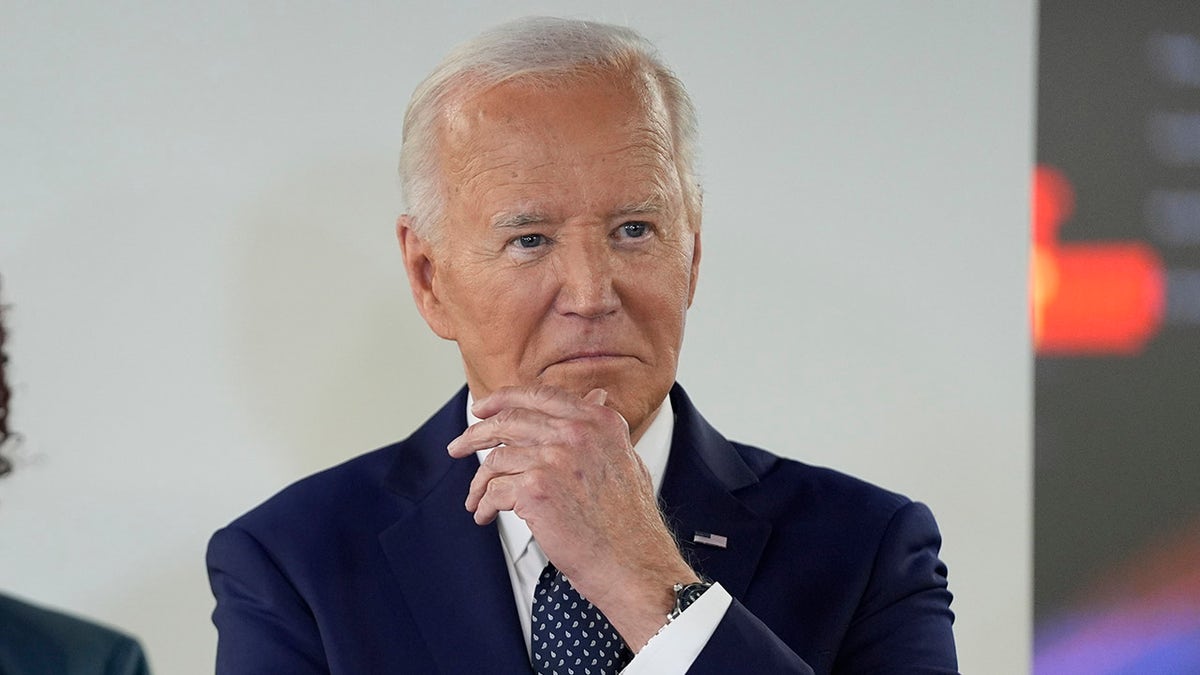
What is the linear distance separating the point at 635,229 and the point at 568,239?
0.09 m

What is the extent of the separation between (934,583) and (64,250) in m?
1.47

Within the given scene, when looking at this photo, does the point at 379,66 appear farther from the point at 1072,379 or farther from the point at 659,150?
the point at 1072,379

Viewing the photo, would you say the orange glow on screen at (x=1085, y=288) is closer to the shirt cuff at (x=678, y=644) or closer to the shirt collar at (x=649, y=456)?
the shirt collar at (x=649, y=456)

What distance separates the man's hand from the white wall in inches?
36.7

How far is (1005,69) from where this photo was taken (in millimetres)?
3068

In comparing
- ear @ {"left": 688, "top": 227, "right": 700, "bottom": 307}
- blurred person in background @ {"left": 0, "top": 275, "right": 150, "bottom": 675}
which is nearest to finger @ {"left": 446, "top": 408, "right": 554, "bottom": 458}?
ear @ {"left": 688, "top": 227, "right": 700, "bottom": 307}

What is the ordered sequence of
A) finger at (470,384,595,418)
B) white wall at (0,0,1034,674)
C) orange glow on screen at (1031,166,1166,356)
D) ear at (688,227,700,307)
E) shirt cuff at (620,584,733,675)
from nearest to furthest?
shirt cuff at (620,584,733,675) < finger at (470,384,595,418) < ear at (688,227,700,307) < white wall at (0,0,1034,674) < orange glow on screen at (1031,166,1166,356)

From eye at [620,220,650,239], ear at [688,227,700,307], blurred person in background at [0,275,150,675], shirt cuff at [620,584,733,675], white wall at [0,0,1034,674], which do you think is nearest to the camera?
blurred person in background at [0,275,150,675]

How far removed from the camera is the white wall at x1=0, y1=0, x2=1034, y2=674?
2.56m

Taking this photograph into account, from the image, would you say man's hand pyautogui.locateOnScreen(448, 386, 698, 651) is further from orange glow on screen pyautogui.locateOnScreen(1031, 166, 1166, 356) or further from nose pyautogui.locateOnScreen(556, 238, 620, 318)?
orange glow on screen pyautogui.locateOnScreen(1031, 166, 1166, 356)

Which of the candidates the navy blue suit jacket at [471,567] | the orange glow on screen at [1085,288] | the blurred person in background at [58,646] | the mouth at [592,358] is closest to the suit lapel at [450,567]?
the navy blue suit jacket at [471,567]

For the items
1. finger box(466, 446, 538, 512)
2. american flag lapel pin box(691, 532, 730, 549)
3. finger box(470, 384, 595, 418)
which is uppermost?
finger box(470, 384, 595, 418)

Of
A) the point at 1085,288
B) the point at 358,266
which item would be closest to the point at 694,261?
the point at 358,266

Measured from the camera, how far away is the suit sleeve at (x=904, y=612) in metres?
1.92
